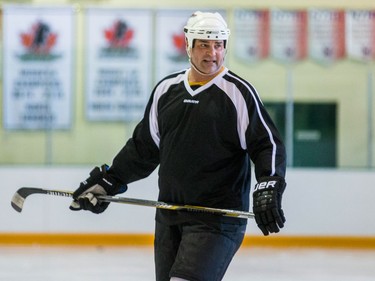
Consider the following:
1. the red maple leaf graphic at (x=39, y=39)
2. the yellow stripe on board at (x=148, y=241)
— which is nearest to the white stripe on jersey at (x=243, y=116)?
the yellow stripe on board at (x=148, y=241)

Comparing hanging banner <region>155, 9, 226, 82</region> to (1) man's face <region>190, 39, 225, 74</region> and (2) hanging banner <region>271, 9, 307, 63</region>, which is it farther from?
(1) man's face <region>190, 39, 225, 74</region>

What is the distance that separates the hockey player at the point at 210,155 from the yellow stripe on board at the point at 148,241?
4.27 meters

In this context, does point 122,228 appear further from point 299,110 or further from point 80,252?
point 299,110

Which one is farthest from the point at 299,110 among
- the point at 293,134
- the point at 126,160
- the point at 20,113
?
the point at 126,160

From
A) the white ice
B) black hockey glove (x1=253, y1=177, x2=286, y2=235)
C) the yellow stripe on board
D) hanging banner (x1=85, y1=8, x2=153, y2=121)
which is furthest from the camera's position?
hanging banner (x1=85, y1=8, x2=153, y2=121)

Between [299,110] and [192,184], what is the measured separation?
15.9 feet

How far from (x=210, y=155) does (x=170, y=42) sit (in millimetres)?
4943

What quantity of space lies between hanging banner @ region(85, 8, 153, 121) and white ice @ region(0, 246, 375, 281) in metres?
1.30

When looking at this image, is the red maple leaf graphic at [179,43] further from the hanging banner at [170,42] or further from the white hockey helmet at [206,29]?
the white hockey helmet at [206,29]

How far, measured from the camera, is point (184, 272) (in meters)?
2.88

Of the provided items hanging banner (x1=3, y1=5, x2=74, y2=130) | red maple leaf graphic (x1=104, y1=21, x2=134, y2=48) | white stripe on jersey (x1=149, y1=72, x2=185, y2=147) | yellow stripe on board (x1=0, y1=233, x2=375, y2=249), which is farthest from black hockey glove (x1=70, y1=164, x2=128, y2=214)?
red maple leaf graphic (x1=104, y1=21, x2=134, y2=48)

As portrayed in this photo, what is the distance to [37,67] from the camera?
7801mm

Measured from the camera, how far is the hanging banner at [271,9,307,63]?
309 inches

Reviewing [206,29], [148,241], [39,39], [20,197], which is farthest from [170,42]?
[206,29]
